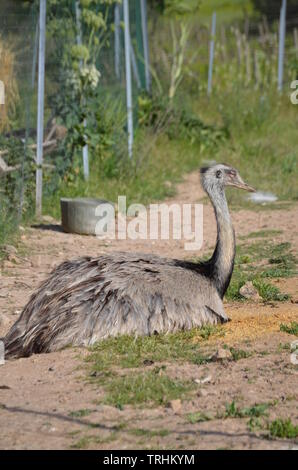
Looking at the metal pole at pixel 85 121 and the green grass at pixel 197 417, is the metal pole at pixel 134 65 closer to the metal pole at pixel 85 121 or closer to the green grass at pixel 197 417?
the metal pole at pixel 85 121

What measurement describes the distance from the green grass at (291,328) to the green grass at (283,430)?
178 cm

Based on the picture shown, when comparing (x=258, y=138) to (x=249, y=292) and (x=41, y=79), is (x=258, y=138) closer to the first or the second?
(x=41, y=79)

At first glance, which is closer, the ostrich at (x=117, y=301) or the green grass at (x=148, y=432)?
the green grass at (x=148, y=432)

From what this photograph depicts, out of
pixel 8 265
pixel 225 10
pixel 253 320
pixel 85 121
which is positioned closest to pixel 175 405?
pixel 253 320

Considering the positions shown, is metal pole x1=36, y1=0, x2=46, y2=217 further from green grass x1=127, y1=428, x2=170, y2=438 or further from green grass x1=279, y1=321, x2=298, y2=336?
green grass x1=127, y1=428, x2=170, y2=438

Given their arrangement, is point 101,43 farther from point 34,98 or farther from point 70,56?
point 34,98

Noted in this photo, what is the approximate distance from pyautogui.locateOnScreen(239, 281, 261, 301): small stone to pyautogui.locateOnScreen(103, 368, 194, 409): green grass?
2.05 metres

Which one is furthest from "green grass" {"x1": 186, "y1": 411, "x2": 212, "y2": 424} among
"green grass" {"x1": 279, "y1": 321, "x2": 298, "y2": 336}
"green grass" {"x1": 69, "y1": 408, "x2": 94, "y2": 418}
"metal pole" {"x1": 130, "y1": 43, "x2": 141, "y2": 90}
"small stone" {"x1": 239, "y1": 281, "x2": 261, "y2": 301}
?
"metal pole" {"x1": 130, "y1": 43, "x2": 141, "y2": 90}

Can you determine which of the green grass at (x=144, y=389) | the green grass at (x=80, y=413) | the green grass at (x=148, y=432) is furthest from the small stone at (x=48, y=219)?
the green grass at (x=148, y=432)

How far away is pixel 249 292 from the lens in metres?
7.84

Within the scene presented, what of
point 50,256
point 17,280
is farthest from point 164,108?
point 17,280

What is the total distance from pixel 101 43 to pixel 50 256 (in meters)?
3.75

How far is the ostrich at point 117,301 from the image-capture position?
656 cm

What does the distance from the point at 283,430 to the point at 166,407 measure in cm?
78
